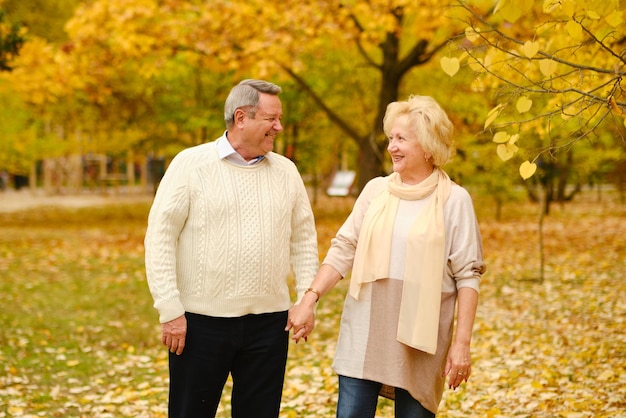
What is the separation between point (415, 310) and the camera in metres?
3.12

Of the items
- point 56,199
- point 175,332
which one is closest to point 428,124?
point 175,332

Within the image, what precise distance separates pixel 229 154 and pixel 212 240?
397mm

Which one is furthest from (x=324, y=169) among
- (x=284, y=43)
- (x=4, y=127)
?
(x=284, y=43)

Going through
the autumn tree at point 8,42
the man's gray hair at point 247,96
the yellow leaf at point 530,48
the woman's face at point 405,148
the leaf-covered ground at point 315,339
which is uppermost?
the autumn tree at point 8,42

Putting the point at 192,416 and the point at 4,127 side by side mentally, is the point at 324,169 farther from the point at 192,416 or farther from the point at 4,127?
the point at 192,416

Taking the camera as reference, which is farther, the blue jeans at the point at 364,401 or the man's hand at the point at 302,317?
the man's hand at the point at 302,317

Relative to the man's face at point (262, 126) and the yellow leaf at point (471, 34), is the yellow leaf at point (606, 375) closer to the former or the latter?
the yellow leaf at point (471, 34)

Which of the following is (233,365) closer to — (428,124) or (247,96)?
(247,96)

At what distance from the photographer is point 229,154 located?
11.3ft

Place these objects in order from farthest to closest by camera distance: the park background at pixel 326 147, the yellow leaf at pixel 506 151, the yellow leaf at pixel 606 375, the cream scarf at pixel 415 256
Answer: the yellow leaf at pixel 606 375 < the park background at pixel 326 147 < the yellow leaf at pixel 506 151 < the cream scarf at pixel 415 256

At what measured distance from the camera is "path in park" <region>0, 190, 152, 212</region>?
97.5ft

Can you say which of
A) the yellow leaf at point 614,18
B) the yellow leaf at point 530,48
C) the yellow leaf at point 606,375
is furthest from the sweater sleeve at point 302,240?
the yellow leaf at point 606,375

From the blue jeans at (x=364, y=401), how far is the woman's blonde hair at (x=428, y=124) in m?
0.99

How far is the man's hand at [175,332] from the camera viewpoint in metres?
3.30
